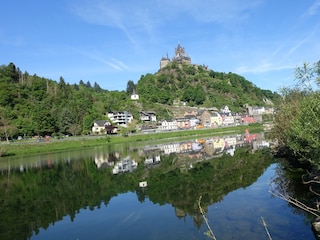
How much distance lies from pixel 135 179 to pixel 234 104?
6035 inches

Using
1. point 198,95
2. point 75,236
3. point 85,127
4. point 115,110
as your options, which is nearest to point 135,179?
point 75,236

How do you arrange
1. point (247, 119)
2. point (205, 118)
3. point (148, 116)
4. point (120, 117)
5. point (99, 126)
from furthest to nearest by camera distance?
point (247, 119)
point (205, 118)
point (148, 116)
point (120, 117)
point (99, 126)

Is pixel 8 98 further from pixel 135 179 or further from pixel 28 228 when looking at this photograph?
pixel 28 228

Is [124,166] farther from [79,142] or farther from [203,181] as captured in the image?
[79,142]

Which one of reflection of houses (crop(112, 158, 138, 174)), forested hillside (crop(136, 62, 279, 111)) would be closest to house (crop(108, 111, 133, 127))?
forested hillside (crop(136, 62, 279, 111))

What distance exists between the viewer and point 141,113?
133 metres

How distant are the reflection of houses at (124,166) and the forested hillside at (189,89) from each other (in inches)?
4272

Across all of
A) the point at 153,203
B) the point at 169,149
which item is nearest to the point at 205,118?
the point at 169,149

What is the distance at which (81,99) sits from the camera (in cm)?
12119

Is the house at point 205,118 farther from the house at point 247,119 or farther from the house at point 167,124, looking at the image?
the house at point 247,119

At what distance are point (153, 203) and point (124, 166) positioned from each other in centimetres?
1963

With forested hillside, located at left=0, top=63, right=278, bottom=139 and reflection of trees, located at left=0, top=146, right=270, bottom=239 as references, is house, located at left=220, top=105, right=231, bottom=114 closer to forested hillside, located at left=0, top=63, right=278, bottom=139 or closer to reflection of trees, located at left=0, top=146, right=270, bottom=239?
forested hillside, located at left=0, top=63, right=278, bottom=139

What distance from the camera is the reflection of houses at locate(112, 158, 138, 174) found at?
129ft

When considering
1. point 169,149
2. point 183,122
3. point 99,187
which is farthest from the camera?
point 183,122
